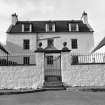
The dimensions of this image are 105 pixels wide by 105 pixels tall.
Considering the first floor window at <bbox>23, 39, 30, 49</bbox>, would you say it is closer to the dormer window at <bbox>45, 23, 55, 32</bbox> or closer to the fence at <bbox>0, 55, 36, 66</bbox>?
the fence at <bbox>0, 55, 36, 66</bbox>

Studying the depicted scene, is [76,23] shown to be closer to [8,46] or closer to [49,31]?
[49,31]

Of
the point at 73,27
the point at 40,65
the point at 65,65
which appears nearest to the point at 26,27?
the point at 73,27

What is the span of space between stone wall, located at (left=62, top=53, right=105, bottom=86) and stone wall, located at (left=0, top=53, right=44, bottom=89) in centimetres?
180

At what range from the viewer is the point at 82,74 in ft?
38.9

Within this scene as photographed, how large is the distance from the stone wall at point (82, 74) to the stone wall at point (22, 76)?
71.0 inches

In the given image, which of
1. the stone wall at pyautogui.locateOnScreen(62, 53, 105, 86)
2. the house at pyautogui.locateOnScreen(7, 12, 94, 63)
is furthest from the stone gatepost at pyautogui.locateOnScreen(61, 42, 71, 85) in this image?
the house at pyautogui.locateOnScreen(7, 12, 94, 63)

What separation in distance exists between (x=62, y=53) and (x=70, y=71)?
1490 millimetres

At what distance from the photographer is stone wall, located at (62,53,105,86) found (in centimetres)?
1178

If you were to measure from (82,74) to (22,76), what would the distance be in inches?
177

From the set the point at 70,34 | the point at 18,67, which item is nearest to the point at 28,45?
the point at 70,34

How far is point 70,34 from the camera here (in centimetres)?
2619

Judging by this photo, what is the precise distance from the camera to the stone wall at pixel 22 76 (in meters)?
11.5

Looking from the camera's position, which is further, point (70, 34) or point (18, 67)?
point (70, 34)

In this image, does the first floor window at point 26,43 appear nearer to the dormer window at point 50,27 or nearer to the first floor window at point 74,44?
the dormer window at point 50,27
